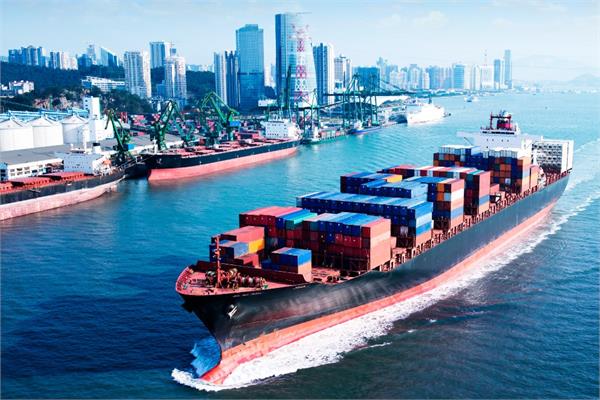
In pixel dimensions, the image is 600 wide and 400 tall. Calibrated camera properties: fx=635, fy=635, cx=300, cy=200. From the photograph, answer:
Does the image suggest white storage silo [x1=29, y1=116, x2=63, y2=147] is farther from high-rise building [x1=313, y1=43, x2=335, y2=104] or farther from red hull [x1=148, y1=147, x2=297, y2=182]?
high-rise building [x1=313, y1=43, x2=335, y2=104]

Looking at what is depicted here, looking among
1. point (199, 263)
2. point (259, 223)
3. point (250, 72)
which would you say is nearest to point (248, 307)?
point (199, 263)

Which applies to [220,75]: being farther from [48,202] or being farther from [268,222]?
[268,222]

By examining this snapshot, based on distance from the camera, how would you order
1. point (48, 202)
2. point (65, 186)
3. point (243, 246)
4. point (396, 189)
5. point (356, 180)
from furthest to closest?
point (65, 186), point (48, 202), point (356, 180), point (396, 189), point (243, 246)

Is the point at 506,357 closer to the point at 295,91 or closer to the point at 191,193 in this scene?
the point at 191,193

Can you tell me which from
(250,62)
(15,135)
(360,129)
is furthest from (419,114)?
(15,135)

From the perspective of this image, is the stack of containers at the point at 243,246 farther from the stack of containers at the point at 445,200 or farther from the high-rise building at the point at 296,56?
the high-rise building at the point at 296,56
